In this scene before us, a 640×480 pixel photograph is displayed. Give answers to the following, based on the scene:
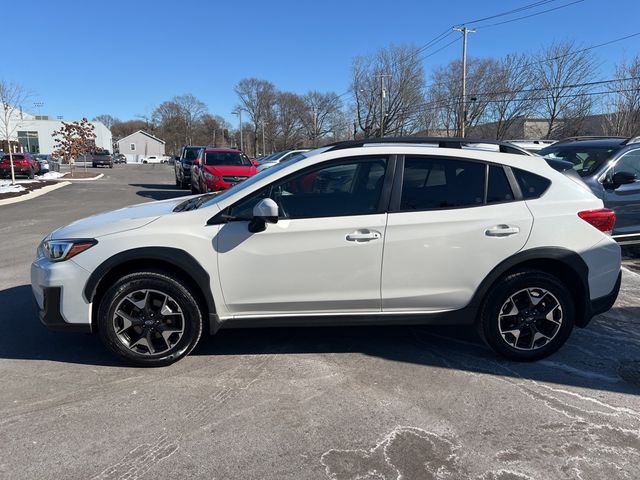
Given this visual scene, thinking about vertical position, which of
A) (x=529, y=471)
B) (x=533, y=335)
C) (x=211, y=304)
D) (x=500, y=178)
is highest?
(x=500, y=178)

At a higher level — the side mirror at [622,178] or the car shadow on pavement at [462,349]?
the side mirror at [622,178]

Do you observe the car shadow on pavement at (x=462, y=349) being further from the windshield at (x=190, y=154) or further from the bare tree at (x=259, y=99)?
the bare tree at (x=259, y=99)

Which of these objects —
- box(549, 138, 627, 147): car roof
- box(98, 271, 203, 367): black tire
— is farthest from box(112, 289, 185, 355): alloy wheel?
box(549, 138, 627, 147): car roof

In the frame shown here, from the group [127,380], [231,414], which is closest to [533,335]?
[231,414]

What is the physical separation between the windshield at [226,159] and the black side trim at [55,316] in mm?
12364

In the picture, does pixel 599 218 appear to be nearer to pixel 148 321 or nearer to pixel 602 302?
pixel 602 302

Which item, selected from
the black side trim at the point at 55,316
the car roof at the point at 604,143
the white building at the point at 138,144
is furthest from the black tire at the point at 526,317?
the white building at the point at 138,144

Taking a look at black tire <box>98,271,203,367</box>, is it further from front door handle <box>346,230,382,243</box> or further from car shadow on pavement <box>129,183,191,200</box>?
car shadow on pavement <box>129,183,191,200</box>

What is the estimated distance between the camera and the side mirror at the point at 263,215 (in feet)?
11.6

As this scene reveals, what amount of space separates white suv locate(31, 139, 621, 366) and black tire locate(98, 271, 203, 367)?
0.4 inches

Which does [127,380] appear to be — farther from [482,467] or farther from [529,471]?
[529,471]

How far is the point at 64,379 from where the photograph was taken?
371cm

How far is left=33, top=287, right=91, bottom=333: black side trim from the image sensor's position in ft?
12.1

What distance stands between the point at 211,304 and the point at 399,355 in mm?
1653
